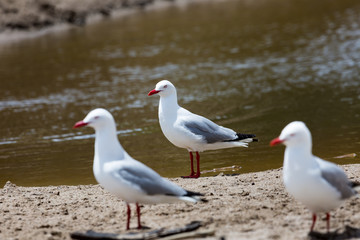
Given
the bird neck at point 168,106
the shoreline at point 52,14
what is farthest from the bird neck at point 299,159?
the shoreline at point 52,14

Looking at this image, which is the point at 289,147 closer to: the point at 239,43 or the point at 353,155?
the point at 353,155

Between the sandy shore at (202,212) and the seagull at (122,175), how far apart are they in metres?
0.33

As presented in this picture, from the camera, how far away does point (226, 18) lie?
2803 centimetres

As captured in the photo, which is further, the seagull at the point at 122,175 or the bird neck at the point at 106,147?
the bird neck at the point at 106,147

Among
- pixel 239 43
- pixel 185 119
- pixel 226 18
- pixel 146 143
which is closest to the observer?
pixel 185 119

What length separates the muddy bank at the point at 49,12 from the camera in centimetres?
2744

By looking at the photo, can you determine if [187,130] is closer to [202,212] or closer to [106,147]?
[202,212]

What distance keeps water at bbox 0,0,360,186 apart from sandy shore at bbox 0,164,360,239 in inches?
57.4

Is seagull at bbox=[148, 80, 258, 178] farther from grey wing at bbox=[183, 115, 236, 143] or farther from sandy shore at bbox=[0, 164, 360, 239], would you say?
sandy shore at bbox=[0, 164, 360, 239]

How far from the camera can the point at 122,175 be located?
5645mm

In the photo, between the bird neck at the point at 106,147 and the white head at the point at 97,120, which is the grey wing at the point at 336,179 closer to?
the bird neck at the point at 106,147

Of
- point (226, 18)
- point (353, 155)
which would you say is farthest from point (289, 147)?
point (226, 18)

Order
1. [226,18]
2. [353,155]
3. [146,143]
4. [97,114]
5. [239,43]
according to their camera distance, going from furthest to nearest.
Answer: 1. [226,18]
2. [239,43]
3. [146,143]
4. [353,155]
5. [97,114]

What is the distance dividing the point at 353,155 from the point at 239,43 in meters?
12.8
